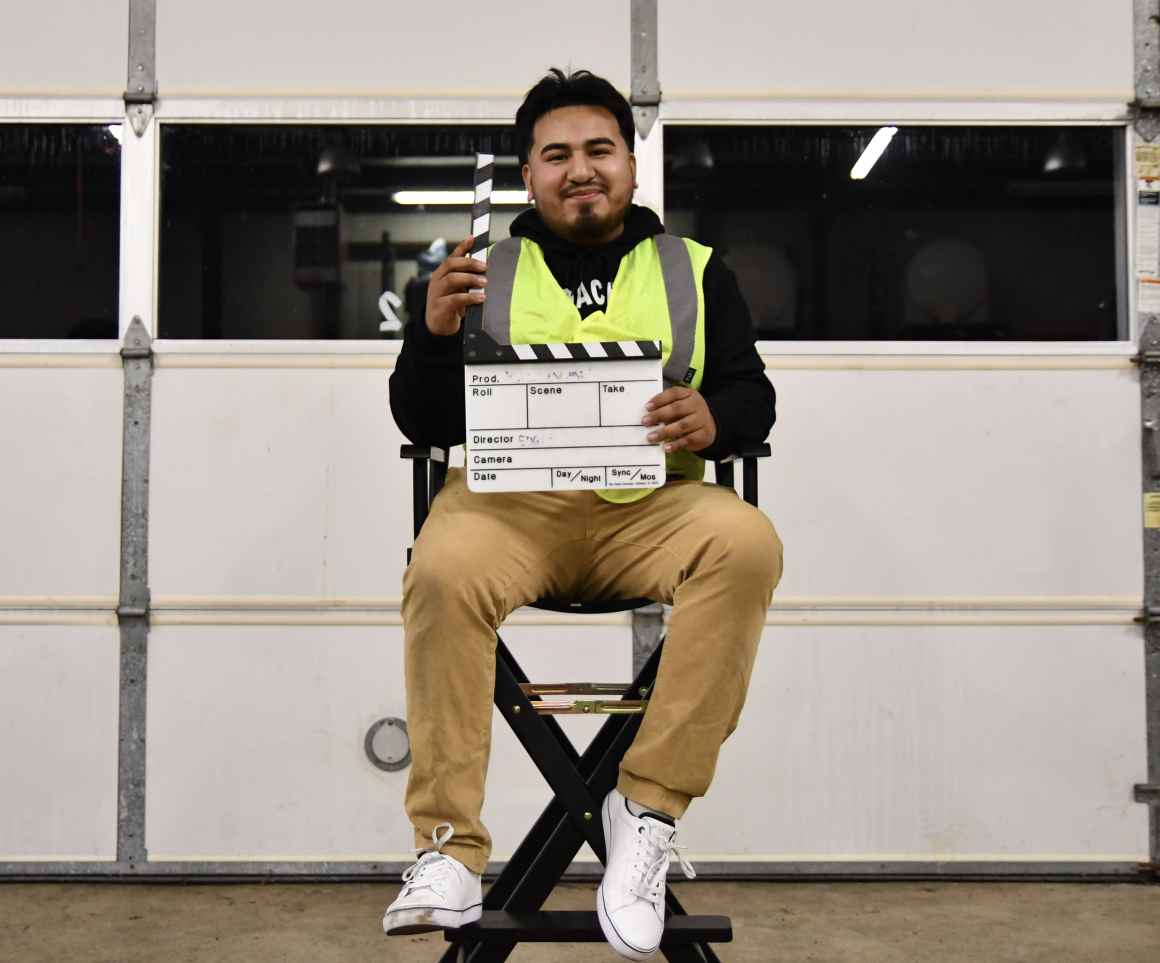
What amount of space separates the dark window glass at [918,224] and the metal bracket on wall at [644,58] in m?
0.08

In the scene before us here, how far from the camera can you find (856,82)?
332 cm

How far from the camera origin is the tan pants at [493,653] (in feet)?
6.13

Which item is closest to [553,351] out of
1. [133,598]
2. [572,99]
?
[572,99]

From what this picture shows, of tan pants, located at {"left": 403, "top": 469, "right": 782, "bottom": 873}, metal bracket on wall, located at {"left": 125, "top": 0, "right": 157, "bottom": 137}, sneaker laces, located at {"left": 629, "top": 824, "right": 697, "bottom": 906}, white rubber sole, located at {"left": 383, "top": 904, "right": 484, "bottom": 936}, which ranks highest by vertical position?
metal bracket on wall, located at {"left": 125, "top": 0, "right": 157, "bottom": 137}

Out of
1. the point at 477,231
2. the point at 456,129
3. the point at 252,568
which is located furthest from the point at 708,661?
the point at 456,129

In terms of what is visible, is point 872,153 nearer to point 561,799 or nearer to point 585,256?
point 585,256

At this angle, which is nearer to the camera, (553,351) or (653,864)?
(653,864)

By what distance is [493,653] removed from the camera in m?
1.92

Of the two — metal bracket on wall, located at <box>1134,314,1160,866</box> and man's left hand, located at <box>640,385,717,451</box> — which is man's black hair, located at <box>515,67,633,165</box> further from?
metal bracket on wall, located at <box>1134,314,1160,866</box>

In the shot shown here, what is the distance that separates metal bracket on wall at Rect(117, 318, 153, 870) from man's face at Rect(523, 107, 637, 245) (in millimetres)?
1477

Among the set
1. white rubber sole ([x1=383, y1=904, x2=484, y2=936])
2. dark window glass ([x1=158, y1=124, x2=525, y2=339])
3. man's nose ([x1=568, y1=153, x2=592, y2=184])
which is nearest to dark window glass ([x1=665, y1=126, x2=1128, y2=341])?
dark window glass ([x1=158, y1=124, x2=525, y2=339])

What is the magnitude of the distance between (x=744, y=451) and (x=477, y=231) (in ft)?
2.00

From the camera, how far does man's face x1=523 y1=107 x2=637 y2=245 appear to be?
2.25 meters

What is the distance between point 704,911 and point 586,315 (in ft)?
5.11
